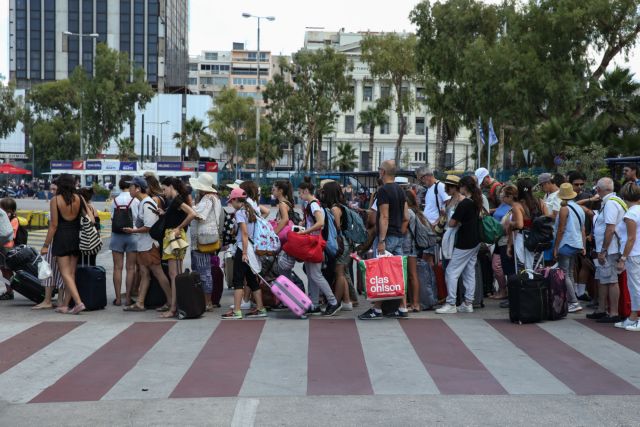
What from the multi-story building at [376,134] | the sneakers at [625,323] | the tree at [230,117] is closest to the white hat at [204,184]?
the sneakers at [625,323]

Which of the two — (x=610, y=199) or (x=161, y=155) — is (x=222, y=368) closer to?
(x=610, y=199)

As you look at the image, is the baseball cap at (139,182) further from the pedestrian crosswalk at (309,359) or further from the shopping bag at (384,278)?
the shopping bag at (384,278)

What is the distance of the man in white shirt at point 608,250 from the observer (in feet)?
34.1

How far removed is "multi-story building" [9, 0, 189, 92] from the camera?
12644 centimetres

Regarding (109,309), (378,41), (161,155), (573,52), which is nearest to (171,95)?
(161,155)

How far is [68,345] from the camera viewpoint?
370 inches

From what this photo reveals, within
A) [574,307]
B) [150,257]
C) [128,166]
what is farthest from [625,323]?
[128,166]

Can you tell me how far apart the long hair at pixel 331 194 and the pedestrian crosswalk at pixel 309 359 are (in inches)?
59.2

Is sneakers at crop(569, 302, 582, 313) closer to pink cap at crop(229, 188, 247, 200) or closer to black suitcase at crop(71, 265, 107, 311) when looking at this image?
pink cap at crop(229, 188, 247, 200)

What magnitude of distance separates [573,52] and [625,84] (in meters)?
7.30

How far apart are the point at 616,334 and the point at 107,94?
69.3 meters

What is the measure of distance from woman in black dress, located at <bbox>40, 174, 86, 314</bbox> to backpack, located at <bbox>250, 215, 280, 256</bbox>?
7.46 ft

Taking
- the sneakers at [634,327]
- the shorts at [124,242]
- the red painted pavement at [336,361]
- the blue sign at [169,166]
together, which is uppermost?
the blue sign at [169,166]

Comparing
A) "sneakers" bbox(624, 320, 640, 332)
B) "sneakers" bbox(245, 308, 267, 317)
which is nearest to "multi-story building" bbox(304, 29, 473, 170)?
"sneakers" bbox(245, 308, 267, 317)
